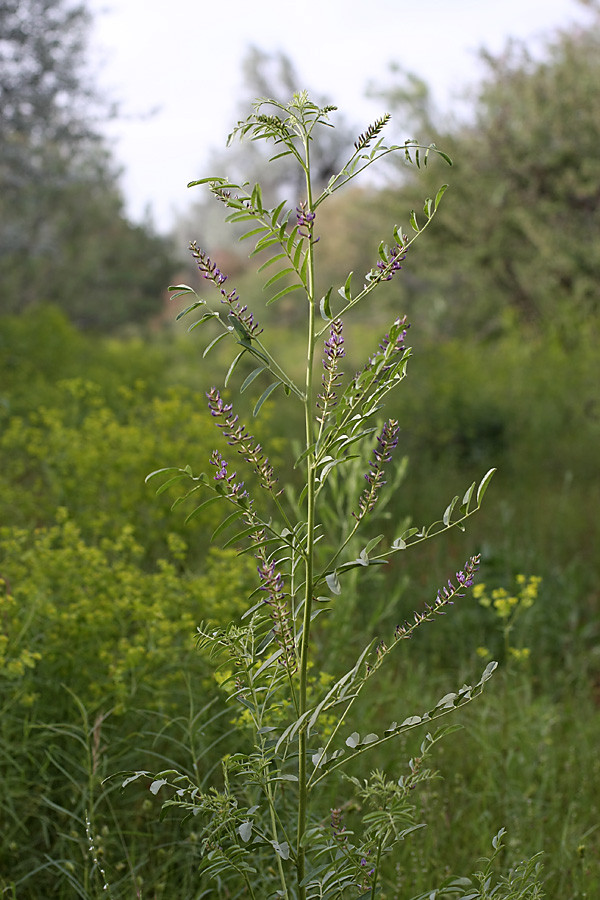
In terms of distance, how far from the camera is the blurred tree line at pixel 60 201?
9.00 m

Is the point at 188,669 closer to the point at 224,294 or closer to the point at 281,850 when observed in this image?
the point at 281,850

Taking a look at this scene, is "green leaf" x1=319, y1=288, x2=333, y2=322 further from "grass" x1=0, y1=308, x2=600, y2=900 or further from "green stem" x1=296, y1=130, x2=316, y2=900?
"grass" x1=0, y1=308, x2=600, y2=900

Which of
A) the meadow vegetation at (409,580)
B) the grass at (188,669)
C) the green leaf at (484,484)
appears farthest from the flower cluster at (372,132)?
the grass at (188,669)

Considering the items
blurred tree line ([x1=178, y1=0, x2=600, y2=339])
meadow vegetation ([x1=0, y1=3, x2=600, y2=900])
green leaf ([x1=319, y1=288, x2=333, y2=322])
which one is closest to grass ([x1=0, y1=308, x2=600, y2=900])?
meadow vegetation ([x1=0, y1=3, x2=600, y2=900])

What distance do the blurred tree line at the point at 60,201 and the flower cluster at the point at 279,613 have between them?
857 cm

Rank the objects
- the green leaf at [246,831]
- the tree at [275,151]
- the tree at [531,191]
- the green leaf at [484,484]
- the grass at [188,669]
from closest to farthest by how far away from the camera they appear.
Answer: the green leaf at [484,484], the green leaf at [246,831], the grass at [188,669], the tree at [531,191], the tree at [275,151]

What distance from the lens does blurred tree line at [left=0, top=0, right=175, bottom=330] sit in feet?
29.5

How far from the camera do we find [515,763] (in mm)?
2811

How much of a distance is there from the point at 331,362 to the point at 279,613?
44 centimetres

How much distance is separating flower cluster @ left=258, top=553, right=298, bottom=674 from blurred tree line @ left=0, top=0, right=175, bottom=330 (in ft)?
28.1

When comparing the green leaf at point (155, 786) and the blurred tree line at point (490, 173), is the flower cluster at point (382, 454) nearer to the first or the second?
the green leaf at point (155, 786)

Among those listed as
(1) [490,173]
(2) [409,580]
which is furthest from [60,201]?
(2) [409,580]

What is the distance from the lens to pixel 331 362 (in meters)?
1.33

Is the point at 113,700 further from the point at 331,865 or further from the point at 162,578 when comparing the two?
the point at 331,865
